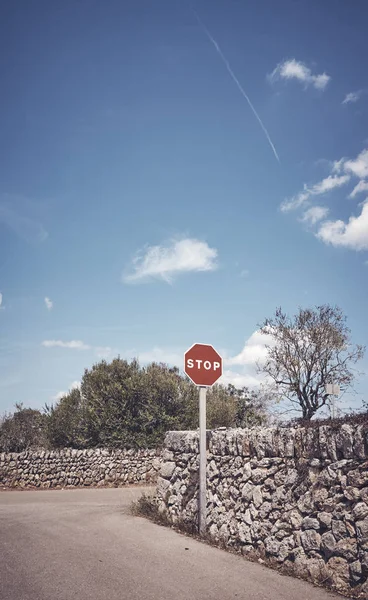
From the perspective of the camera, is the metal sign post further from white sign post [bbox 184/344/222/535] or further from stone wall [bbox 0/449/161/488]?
stone wall [bbox 0/449/161/488]

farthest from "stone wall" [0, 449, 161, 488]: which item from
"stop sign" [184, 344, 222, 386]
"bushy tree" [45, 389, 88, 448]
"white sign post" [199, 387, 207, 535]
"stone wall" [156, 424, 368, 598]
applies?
"stone wall" [156, 424, 368, 598]

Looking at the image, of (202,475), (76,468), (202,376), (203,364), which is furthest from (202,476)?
(76,468)

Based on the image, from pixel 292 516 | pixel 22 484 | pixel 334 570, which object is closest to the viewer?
pixel 334 570

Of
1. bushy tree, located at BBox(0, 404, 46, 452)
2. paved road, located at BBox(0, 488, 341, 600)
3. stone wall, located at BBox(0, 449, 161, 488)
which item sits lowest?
paved road, located at BBox(0, 488, 341, 600)

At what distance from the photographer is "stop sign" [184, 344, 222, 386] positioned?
9.02 m

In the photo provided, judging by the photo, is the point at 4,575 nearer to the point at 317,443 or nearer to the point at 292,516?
the point at 292,516

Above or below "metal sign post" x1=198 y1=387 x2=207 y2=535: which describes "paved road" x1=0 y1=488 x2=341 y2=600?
below

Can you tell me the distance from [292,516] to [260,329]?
2428cm

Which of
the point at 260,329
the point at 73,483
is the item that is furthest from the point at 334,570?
the point at 260,329

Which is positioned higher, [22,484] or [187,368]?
[187,368]

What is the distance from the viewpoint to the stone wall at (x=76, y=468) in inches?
794

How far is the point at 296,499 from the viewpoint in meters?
6.46

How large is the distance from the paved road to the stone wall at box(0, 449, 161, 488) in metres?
10.9

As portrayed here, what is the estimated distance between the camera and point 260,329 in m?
30.4
